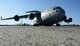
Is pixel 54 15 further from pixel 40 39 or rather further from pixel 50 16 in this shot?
pixel 40 39

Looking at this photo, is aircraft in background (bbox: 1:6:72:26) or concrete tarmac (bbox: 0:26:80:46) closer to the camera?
concrete tarmac (bbox: 0:26:80:46)

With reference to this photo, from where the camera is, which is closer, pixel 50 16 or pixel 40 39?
pixel 40 39

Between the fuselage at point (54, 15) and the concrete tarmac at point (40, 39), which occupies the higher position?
the fuselage at point (54, 15)

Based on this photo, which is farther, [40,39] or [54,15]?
[54,15]

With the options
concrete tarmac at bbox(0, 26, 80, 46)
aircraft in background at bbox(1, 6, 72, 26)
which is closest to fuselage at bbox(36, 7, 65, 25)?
aircraft in background at bbox(1, 6, 72, 26)

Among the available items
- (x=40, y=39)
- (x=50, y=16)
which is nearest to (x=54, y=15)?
(x=50, y=16)

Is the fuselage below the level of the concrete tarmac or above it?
above

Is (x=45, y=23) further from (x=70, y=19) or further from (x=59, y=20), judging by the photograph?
(x=70, y=19)

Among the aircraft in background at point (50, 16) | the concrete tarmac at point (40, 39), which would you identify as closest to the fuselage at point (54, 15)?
the aircraft in background at point (50, 16)

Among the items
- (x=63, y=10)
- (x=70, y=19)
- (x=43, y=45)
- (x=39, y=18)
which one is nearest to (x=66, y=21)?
(x=70, y=19)

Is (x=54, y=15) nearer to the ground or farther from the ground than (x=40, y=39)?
farther from the ground

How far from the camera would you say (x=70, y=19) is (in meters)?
41.9

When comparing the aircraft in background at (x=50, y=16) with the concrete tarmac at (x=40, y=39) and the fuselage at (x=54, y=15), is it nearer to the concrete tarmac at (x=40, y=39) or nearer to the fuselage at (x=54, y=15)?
the fuselage at (x=54, y=15)

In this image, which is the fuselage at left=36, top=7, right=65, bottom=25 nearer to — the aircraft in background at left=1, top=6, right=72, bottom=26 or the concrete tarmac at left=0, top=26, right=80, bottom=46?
the aircraft in background at left=1, top=6, right=72, bottom=26
